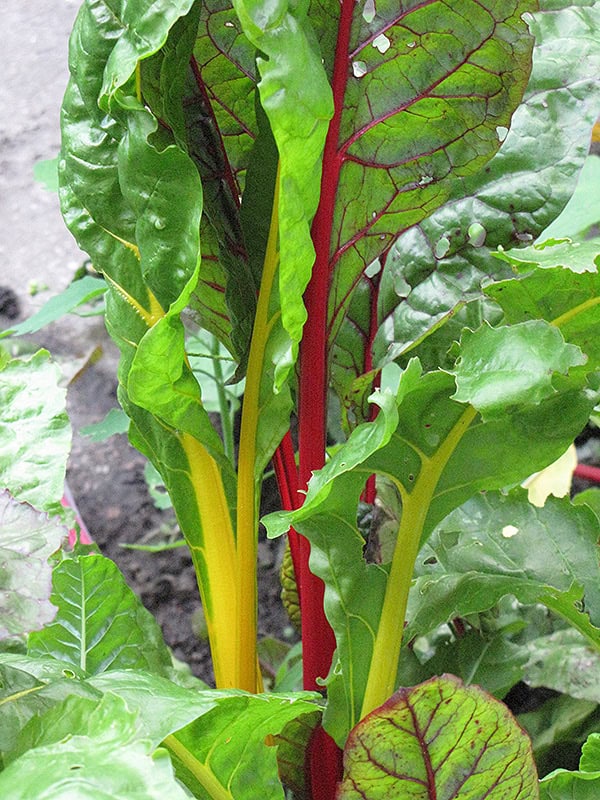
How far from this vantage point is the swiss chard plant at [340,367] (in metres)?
0.52

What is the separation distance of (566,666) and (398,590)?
0.76ft

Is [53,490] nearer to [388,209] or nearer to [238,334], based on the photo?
[238,334]

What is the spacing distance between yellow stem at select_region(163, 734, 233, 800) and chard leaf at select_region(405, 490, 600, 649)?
188 millimetres

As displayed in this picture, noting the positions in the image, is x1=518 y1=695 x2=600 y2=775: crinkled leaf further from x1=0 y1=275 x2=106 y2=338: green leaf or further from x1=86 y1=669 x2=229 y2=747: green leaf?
x1=0 y1=275 x2=106 y2=338: green leaf

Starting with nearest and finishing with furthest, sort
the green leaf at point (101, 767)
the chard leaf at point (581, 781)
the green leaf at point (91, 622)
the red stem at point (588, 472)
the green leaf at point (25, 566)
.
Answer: the green leaf at point (101, 767), the green leaf at point (25, 566), the chard leaf at point (581, 781), the green leaf at point (91, 622), the red stem at point (588, 472)

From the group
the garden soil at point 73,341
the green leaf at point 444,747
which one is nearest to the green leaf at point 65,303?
the garden soil at point 73,341

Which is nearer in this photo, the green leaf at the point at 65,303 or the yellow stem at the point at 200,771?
the yellow stem at the point at 200,771

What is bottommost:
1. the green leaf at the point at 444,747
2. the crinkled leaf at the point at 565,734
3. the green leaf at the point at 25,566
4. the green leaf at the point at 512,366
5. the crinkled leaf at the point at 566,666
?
the crinkled leaf at the point at 565,734

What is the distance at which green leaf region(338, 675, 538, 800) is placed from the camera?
0.54 metres

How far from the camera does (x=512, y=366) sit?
51 cm

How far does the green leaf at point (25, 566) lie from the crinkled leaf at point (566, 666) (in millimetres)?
490

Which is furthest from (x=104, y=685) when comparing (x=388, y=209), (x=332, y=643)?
(x=388, y=209)

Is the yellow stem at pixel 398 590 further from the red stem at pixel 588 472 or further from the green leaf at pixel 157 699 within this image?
the red stem at pixel 588 472

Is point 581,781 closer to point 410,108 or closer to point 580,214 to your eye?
point 410,108
